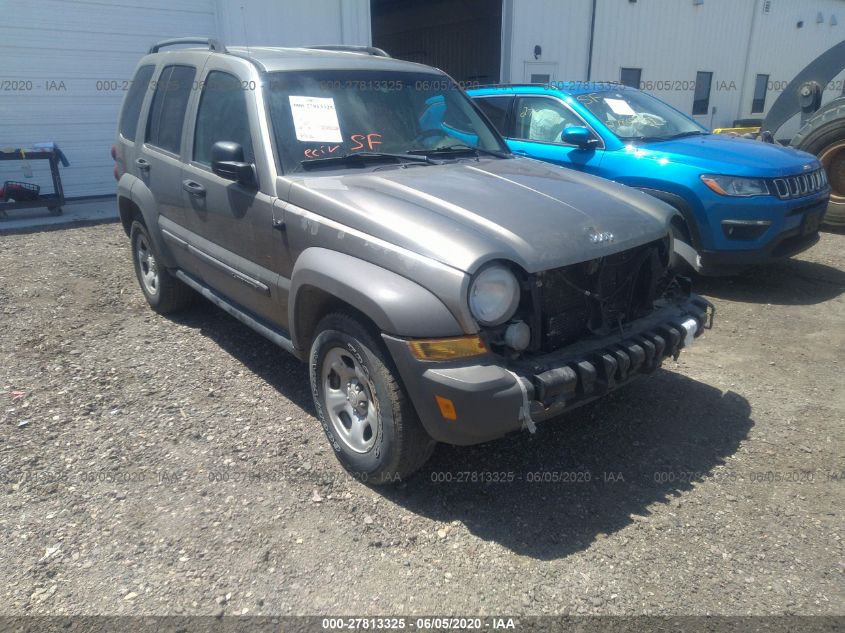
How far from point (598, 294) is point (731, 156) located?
328 centimetres

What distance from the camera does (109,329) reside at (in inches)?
197

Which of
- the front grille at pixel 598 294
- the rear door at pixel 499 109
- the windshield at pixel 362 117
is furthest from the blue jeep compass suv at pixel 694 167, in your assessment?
the windshield at pixel 362 117

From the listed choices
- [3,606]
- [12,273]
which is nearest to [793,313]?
[3,606]

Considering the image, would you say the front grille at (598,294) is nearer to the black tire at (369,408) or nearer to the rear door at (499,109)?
the black tire at (369,408)

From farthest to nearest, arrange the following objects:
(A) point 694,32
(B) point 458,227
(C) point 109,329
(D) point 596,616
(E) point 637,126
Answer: (A) point 694,32, (E) point 637,126, (C) point 109,329, (B) point 458,227, (D) point 596,616

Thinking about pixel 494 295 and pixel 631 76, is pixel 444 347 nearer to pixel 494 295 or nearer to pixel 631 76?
pixel 494 295

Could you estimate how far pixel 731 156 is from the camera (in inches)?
211

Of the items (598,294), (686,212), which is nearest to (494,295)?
(598,294)

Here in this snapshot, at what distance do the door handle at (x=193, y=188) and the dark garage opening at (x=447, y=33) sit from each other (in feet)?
36.6

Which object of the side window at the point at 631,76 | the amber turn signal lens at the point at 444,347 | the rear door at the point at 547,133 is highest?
the side window at the point at 631,76

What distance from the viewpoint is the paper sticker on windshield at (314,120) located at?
3.41 metres

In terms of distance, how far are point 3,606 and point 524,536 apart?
2.05m

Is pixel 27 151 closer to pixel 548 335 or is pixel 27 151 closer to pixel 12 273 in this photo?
pixel 12 273

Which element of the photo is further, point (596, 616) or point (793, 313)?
point (793, 313)
